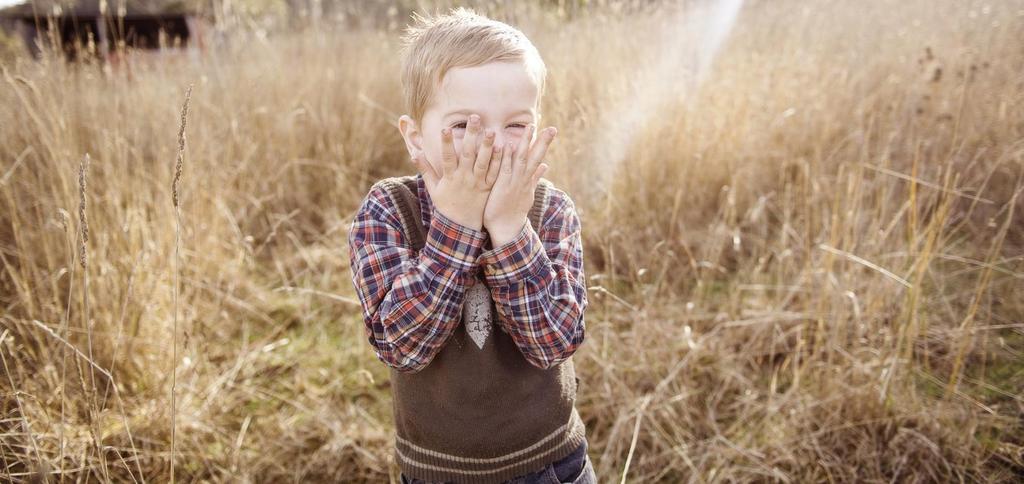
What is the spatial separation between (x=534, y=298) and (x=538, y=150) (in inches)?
9.8

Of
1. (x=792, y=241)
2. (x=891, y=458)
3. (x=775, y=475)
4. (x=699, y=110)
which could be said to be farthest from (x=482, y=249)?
(x=699, y=110)

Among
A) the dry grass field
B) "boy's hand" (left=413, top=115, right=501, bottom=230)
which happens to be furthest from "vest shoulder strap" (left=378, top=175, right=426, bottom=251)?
the dry grass field

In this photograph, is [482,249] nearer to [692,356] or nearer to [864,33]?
[692,356]

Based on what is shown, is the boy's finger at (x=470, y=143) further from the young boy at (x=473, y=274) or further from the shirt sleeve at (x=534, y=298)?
the shirt sleeve at (x=534, y=298)

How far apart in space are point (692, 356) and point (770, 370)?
10.2 inches

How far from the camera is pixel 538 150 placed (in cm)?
100

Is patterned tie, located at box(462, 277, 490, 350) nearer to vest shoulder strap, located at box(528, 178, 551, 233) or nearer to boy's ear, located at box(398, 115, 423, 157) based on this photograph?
vest shoulder strap, located at box(528, 178, 551, 233)

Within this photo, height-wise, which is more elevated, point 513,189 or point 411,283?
point 513,189

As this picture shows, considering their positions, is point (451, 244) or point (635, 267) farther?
point (635, 267)

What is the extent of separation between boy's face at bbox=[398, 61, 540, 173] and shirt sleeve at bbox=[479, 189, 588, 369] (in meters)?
0.18

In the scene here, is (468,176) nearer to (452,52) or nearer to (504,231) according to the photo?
(504,231)

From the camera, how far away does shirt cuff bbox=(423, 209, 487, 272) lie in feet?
3.30

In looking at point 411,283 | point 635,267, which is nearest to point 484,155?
point 411,283

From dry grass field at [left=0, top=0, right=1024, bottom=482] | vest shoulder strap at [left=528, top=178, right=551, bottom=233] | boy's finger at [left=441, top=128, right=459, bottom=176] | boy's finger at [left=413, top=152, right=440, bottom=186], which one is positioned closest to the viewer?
boy's finger at [left=441, top=128, right=459, bottom=176]
